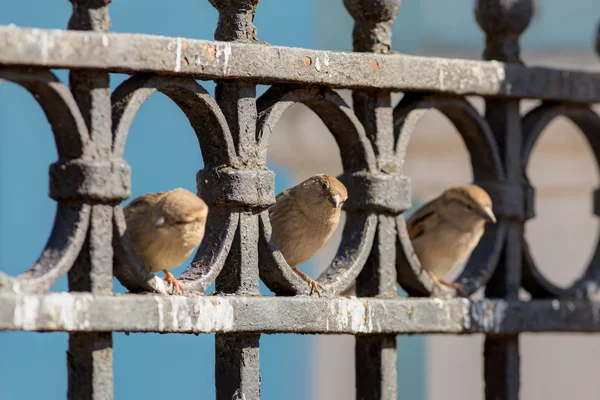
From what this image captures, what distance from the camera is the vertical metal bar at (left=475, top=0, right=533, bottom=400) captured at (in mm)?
4293

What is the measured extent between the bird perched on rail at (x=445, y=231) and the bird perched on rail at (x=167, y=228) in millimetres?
1177

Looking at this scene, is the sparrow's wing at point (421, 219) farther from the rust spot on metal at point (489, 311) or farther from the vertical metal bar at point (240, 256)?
the vertical metal bar at point (240, 256)

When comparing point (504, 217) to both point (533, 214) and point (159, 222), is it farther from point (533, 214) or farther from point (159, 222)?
point (159, 222)

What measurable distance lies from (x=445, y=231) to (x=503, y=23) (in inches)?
39.4

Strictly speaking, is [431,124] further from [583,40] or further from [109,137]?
[109,137]

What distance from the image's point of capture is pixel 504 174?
4312 millimetres

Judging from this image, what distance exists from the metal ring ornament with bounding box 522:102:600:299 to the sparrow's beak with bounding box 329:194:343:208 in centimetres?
59

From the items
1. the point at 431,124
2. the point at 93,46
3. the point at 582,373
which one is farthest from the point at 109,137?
the point at 582,373

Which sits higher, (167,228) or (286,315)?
(167,228)

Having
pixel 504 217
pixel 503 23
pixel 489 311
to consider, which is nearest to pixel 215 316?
pixel 489 311

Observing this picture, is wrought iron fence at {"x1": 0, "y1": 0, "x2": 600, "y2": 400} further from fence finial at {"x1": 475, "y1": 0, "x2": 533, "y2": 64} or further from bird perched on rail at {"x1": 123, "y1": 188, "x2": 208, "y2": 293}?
bird perched on rail at {"x1": 123, "y1": 188, "x2": 208, "y2": 293}

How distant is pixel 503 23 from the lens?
171 inches

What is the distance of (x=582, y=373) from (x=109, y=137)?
188 inches

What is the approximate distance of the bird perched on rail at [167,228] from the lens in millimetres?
3902
